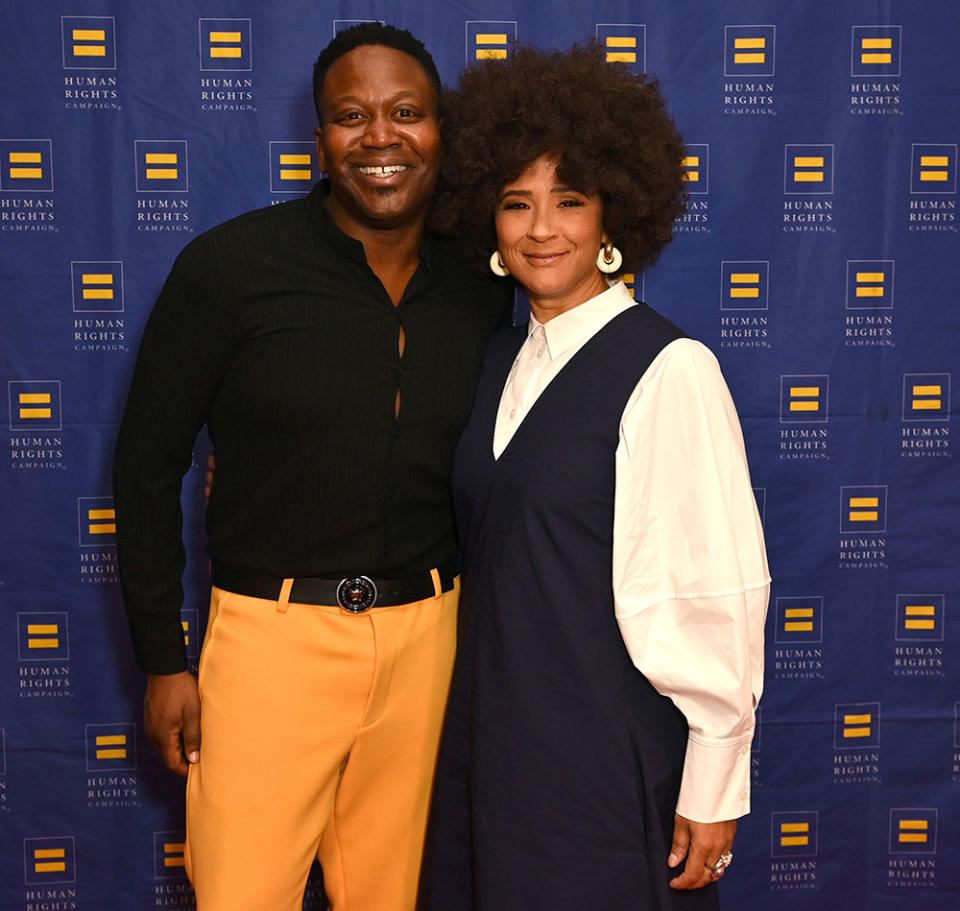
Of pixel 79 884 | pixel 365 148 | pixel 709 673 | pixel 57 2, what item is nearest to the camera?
pixel 709 673

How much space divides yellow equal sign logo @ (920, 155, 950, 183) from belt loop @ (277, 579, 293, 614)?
1663 millimetres

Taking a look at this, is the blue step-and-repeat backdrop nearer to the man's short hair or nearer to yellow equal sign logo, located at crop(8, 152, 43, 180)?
yellow equal sign logo, located at crop(8, 152, 43, 180)

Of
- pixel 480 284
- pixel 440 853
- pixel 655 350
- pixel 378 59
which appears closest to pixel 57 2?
pixel 378 59

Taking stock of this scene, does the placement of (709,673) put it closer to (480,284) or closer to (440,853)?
(440,853)

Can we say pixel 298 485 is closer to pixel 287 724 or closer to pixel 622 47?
pixel 287 724

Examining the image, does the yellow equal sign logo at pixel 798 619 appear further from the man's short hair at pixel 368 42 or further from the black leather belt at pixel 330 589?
the man's short hair at pixel 368 42

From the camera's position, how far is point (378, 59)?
1544 millimetres

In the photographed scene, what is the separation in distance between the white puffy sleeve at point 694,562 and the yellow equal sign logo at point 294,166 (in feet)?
3.54

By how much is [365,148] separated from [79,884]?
69.8 inches

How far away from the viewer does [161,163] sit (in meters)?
2.12

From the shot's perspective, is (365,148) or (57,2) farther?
(57,2)

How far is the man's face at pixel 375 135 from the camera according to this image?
1.54m

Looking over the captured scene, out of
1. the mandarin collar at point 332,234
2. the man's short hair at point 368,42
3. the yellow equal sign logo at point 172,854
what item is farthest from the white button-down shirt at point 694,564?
the yellow equal sign logo at point 172,854

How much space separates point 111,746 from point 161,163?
1.28 m
